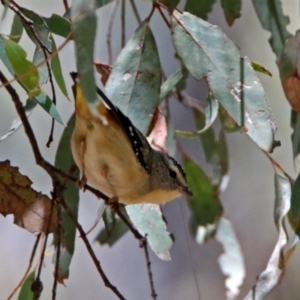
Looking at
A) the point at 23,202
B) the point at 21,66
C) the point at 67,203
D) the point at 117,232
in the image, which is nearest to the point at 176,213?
the point at 117,232

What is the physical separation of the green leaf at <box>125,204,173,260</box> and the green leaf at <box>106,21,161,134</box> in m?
0.21

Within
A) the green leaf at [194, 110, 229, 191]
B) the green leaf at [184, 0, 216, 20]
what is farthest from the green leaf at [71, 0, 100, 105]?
the green leaf at [194, 110, 229, 191]

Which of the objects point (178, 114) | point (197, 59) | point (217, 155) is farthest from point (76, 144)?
point (178, 114)

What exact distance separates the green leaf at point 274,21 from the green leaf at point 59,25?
0.29 metres

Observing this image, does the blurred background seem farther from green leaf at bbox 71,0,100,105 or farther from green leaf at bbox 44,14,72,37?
green leaf at bbox 71,0,100,105

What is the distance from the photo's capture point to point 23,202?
0.88m

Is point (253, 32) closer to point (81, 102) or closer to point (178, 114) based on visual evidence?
point (178, 114)

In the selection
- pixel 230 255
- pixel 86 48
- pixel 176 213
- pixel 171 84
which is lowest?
pixel 176 213

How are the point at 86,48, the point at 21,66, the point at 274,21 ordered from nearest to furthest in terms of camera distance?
1. the point at 86,48
2. the point at 21,66
3. the point at 274,21

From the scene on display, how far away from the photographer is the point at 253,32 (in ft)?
6.14

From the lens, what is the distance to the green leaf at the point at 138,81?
2.80 feet

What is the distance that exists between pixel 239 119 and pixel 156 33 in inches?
40.5

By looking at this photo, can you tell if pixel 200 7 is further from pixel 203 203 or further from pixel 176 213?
pixel 176 213

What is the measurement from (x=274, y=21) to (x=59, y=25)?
337mm
